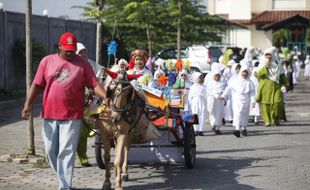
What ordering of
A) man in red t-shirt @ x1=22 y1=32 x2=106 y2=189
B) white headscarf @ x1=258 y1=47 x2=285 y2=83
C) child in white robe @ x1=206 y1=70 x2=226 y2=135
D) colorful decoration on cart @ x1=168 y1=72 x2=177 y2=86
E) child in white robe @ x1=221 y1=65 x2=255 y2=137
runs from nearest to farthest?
man in red t-shirt @ x1=22 y1=32 x2=106 y2=189
colorful decoration on cart @ x1=168 y1=72 x2=177 y2=86
child in white robe @ x1=221 y1=65 x2=255 y2=137
child in white robe @ x1=206 y1=70 x2=226 y2=135
white headscarf @ x1=258 y1=47 x2=285 y2=83

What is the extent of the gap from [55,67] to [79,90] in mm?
413

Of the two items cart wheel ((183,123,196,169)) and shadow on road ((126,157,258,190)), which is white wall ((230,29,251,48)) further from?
cart wheel ((183,123,196,169))

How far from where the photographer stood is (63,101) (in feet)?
33.3

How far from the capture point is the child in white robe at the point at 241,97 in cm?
1830

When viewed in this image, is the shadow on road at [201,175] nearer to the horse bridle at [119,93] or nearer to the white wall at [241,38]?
the horse bridle at [119,93]

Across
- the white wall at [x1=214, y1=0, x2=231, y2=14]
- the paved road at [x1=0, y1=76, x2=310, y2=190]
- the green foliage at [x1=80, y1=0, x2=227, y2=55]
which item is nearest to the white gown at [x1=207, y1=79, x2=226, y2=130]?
the paved road at [x1=0, y1=76, x2=310, y2=190]

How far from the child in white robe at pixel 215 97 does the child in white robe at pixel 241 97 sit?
255mm

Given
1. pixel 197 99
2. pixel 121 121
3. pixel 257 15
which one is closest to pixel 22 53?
pixel 197 99

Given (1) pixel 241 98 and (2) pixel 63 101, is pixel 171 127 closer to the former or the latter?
(2) pixel 63 101

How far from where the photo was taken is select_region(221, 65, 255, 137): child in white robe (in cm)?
1830

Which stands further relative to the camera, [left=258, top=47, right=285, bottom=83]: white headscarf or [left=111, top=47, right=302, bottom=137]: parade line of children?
[left=258, top=47, right=285, bottom=83]: white headscarf

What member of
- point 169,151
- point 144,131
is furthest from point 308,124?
point 144,131

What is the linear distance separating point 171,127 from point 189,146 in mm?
408

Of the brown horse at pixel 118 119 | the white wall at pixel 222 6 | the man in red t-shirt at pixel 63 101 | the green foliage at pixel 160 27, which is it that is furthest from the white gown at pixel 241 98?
the white wall at pixel 222 6
